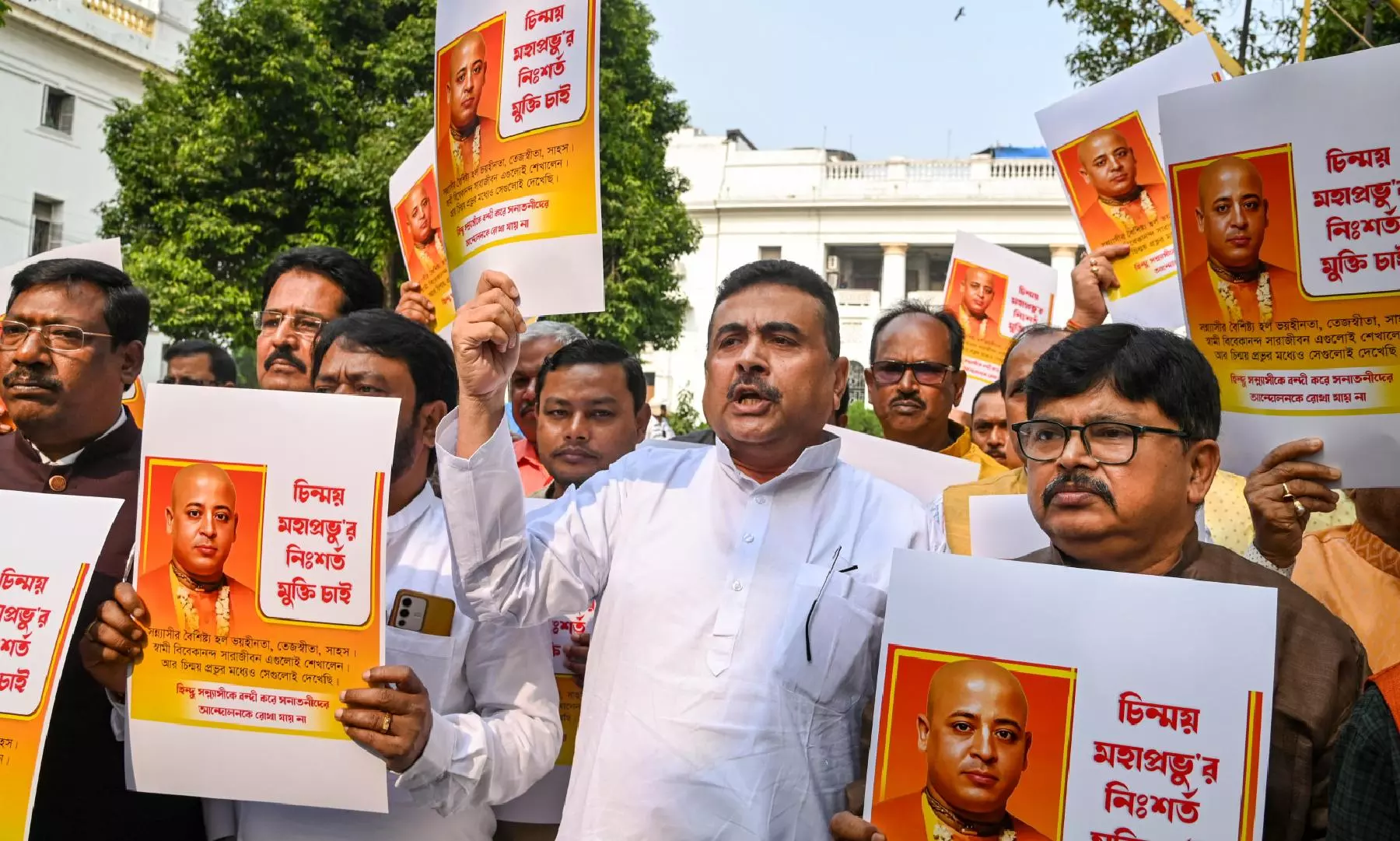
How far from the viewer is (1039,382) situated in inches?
90.0

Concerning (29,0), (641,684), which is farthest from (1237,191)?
(29,0)

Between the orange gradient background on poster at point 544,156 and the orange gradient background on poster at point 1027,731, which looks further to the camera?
the orange gradient background on poster at point 544,156

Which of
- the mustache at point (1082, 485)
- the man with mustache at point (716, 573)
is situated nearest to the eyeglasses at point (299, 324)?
the man with mustache at point (716, 573)

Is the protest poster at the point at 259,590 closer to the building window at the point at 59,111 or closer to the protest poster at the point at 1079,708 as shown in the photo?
the protest poster at the point at 1079,708

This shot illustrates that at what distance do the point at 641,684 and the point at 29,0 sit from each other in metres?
27.5

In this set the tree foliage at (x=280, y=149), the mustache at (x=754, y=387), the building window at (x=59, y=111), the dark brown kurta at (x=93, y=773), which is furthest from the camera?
the building window at (x=59, y=111)

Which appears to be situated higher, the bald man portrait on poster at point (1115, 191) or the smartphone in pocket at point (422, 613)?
the bald man portrait on poster at point (1115, 191)

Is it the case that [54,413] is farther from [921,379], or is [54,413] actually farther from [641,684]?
[921,379]

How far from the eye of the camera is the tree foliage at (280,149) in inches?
796

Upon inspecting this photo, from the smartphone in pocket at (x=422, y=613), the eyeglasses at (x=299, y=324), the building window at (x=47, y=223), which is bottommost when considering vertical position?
the smartphone in pocket at (x=422, y=613)

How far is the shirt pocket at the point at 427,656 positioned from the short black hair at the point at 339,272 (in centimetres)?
150

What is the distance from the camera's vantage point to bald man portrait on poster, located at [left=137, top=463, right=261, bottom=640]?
229 centimetres

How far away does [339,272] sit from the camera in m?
3.85

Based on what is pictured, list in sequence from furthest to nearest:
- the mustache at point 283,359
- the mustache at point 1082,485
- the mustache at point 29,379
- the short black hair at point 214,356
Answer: the short black hair at point 214,356 < the mustache at point 283,359 < the mustache at point 29,379 < the mustache at point 1082,485
